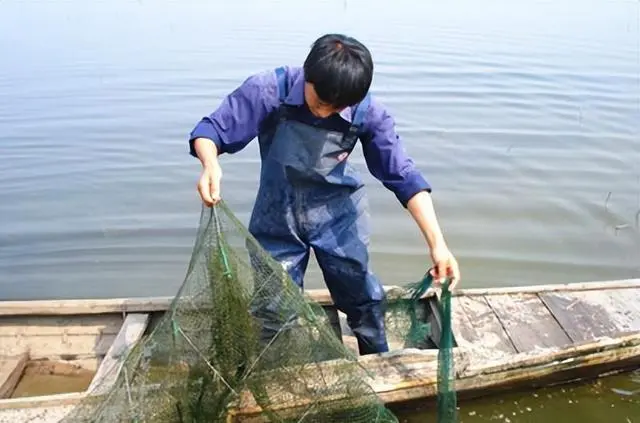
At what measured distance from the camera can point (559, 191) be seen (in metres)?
7.27

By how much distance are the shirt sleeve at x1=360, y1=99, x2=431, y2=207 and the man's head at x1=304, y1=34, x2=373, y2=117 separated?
1.30ft

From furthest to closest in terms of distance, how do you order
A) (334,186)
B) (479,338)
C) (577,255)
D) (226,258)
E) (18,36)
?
(18,36) → (577,255) → (479,338) → (334,186) → (226,258)

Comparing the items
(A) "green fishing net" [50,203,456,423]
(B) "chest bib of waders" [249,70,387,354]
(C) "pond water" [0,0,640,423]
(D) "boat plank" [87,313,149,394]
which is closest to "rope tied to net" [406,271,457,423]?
(A) "green fishing net" [50,203,456,423]

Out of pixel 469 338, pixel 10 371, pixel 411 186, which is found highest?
pixel 411 186

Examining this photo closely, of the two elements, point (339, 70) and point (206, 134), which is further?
point (206, 134)

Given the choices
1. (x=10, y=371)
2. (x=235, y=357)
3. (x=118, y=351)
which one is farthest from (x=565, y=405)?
(x=10, y=371)

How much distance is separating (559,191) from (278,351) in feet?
16.5

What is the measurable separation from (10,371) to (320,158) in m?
2.28

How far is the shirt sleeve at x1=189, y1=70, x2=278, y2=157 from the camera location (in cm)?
292

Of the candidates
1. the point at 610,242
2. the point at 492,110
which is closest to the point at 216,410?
the point at 610,242

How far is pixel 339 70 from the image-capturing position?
8.41 feet

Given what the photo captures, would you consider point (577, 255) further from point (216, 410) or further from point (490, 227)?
point (216, 410)

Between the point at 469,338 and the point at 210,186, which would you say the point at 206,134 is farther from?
the point at 469,338

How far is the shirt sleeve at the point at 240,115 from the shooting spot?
9.58 ft
